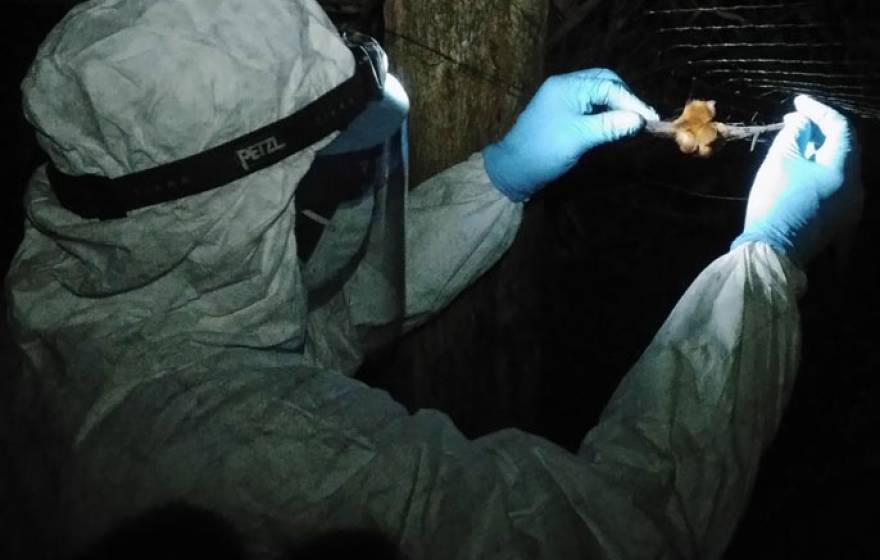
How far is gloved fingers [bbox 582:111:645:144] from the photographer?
2.06 metres

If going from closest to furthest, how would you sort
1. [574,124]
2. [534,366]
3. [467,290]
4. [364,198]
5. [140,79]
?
[140,79]
[364,198]
[574,124]
[467,290]
[534,366]

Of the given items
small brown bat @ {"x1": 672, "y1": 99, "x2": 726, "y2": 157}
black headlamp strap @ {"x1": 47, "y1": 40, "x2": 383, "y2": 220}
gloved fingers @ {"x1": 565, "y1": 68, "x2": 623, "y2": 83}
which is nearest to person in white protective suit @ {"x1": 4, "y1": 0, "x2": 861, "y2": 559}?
black headlamp strap @ {"x1": 47, "y1": 40, "x2": 383, "y2": 220}

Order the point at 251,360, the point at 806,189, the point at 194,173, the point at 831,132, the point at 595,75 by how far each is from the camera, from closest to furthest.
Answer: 1. the point at 194,173
2. the point at 251,360
3. the point at 806,189
4. the point at 831,132
5. the point at 595,75

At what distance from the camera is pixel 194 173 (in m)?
1.35

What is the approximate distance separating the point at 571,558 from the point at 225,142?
1055 millimetres

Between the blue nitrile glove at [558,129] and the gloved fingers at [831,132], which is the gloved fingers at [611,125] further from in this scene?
the gloved fingers at [831,132]

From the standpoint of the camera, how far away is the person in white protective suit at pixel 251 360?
1293 mm

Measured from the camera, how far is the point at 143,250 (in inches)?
55.3

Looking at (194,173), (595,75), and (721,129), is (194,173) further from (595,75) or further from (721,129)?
(721,129)

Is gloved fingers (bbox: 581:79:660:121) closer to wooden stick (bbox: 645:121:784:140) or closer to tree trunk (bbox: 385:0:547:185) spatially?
wooden stick (bbox: 645:121:784:140)

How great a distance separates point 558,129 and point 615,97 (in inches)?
8.9

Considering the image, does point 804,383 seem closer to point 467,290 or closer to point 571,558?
point 467,290

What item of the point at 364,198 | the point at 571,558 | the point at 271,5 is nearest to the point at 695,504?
the point at 571,558

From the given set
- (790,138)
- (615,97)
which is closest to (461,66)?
(615,97)
